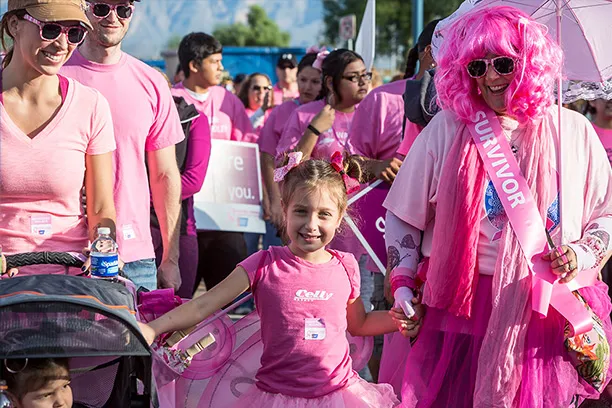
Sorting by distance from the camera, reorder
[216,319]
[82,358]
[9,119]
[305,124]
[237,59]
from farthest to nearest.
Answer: [237,59] → [305,124] → [216,319] → [9,119] → [82,358]

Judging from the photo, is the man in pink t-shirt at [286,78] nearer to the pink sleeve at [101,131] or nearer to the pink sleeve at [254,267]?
the pink sleeve at [101,131]

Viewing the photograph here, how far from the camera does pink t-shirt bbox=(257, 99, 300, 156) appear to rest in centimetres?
818

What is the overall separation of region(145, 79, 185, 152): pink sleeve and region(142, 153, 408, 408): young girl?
987mm

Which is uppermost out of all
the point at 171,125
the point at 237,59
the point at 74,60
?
the point at 74,60

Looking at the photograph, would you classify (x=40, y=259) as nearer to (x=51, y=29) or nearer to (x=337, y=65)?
(x=51, y=29)

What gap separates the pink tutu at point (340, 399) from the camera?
3812 millimetres

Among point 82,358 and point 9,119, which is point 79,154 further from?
point 82,358

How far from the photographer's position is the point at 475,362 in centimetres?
367

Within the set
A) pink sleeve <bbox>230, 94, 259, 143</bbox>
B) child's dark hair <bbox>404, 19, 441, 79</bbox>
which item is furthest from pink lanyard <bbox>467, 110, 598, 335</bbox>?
pink sleeve <bbox>230, 94, 259, 143</bbox>

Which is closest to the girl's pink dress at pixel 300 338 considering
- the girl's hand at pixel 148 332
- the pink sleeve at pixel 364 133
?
the girl's hand at pixel 148 332

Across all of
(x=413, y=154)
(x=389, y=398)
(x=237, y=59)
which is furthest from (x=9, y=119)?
(x=237, y=59)

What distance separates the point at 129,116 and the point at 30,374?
158cm

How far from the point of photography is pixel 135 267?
4.49m

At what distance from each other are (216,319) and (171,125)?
116 centimetres
